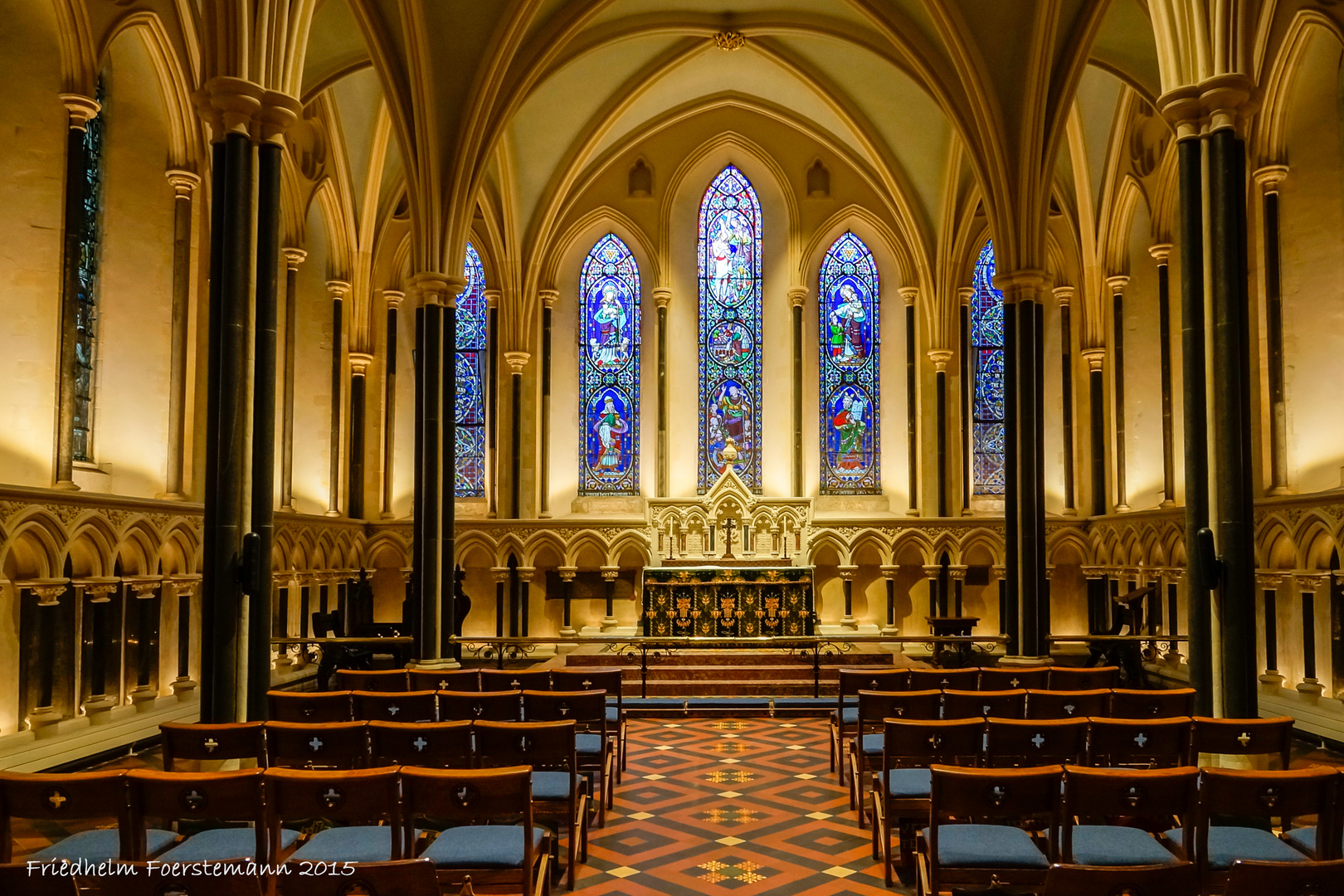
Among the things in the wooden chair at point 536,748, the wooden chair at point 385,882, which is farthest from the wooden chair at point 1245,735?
the wooden chair at point 385,882

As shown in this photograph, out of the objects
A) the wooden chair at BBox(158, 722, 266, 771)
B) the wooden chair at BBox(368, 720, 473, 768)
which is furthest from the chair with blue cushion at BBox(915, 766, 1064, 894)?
the wooden chair at BBox(158, 722, 266, 771)

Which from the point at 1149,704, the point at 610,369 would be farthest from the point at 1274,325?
the point at 610,369

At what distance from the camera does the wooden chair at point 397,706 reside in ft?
22.6

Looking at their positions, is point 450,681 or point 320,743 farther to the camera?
point 450,681

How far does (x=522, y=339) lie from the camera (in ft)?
67.5

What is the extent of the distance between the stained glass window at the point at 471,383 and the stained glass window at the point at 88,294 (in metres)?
8.79

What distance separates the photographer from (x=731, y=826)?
7.12 meters

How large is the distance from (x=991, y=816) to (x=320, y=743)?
11.2ft

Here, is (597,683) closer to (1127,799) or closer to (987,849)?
(987,849)

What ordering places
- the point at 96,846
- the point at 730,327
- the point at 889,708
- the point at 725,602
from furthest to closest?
the point at 730,327 → the point at 725,602 → the point at 889,708 → the point at 96,846

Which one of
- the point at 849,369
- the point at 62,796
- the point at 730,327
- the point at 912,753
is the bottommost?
the point at 912,753

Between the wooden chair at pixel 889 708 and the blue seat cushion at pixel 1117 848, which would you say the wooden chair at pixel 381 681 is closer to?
the wooden chair at pixel 889 708

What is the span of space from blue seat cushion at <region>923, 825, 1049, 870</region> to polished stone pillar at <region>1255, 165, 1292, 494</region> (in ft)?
33.6

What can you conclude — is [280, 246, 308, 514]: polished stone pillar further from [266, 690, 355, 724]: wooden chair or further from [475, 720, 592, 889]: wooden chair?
[475, 720, 592, 889]: wooden chair
